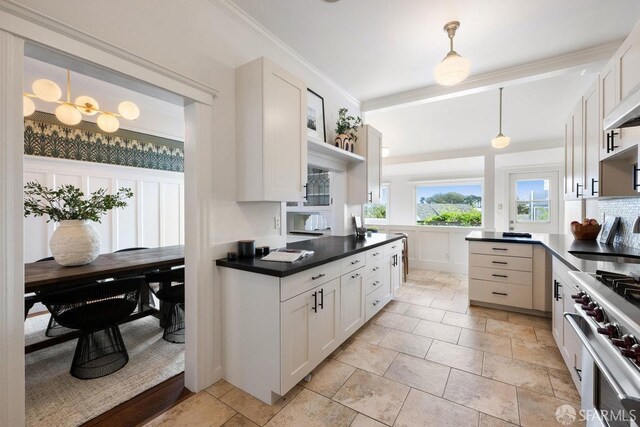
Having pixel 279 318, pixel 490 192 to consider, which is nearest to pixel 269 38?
pixel 279 318

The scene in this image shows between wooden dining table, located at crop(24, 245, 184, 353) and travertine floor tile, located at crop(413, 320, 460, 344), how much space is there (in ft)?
8.34

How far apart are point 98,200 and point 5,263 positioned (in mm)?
1485

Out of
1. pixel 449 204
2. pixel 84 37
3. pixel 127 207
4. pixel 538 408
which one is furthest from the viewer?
pixel 449 204

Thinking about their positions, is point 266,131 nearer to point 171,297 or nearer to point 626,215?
point 171,297

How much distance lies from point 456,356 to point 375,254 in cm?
115

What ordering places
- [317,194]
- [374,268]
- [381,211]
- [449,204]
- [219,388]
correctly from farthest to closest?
[381,211], [449,204], [317,194], [374,268], [219,388]

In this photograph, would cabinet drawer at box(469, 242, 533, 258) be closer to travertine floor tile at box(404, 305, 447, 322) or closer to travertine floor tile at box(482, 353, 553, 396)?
travertine floor tile at box(404, 305, 447, 322)

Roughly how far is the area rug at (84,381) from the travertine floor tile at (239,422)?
2.45 feet

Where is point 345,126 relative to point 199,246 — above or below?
above

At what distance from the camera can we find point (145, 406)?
171 centimetres

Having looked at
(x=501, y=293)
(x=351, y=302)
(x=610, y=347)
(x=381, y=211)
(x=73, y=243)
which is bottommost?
(x=501, y=293)

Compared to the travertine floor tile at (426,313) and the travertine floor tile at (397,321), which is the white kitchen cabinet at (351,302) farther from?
the travertine floor tile at (426,313)

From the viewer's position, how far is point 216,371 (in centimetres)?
194

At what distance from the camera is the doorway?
5164 mm
